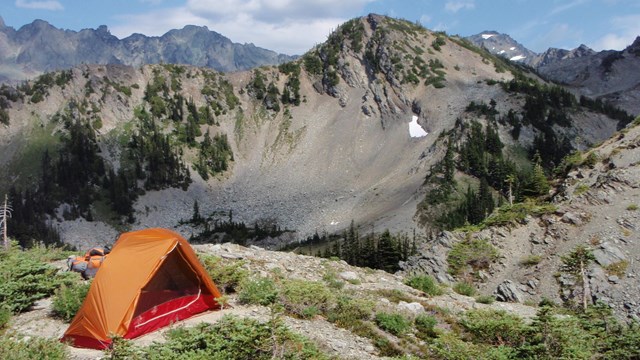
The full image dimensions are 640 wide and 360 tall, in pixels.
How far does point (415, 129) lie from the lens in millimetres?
145625

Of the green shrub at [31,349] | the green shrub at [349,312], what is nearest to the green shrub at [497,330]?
the green shrub at [349,312]

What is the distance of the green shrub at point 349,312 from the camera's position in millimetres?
16766

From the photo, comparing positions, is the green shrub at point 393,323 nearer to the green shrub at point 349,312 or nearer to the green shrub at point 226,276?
the green shrub at point 349,312

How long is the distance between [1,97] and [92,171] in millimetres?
42061

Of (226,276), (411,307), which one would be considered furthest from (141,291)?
(411,307)

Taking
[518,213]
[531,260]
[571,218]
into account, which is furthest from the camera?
[518,213]

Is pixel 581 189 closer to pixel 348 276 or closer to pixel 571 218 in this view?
pixel 571 218

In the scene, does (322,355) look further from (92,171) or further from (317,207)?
(92,171)

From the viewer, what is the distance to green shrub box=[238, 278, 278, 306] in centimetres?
1689

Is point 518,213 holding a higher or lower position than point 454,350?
higher

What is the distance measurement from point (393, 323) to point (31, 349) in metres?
11.2

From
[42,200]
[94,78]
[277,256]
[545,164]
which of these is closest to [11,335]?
[277,256]

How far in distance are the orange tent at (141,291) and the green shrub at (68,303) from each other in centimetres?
119

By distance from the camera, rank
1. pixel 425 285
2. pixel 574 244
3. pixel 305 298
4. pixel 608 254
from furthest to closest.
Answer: pixel 574 244 < pixel 608 254 < pixel 425 285 < pixel 305 298
